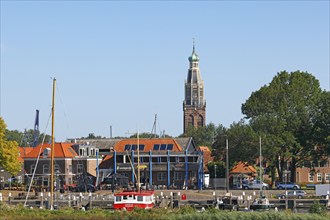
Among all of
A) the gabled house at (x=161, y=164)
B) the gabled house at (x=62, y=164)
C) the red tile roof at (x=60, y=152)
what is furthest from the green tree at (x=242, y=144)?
the red tile roof at (x=60, y=152)

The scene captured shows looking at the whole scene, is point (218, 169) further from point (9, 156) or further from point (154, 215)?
point (154, 215)

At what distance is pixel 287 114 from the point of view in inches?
4835

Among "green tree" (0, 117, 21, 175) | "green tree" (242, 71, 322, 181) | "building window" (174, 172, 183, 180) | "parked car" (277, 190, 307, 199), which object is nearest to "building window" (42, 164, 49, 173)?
"green tree" (0, 117, 21, 175)

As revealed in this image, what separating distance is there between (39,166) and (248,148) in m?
30.9

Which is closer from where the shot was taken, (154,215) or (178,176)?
(154,215)

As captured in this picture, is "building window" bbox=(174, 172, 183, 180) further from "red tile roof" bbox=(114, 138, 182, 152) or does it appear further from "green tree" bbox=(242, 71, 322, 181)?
"green tree" bbox=(242, 71, 322, 181)

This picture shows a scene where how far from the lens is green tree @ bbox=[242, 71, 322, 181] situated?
394 ft

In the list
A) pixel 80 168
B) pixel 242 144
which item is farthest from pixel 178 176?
pixel 80 168

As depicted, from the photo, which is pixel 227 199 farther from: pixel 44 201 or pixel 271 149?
pixel 271 149

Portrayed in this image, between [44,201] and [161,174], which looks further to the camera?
[161,174]

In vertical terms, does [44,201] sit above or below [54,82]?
below

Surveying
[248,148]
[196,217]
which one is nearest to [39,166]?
[248,148]

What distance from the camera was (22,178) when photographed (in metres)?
138

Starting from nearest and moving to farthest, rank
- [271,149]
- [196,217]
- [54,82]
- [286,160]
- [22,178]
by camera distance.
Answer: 1. [196,217]
2. [54,82]
3. [271,149]
4. [286,160]
5. [22,178]
